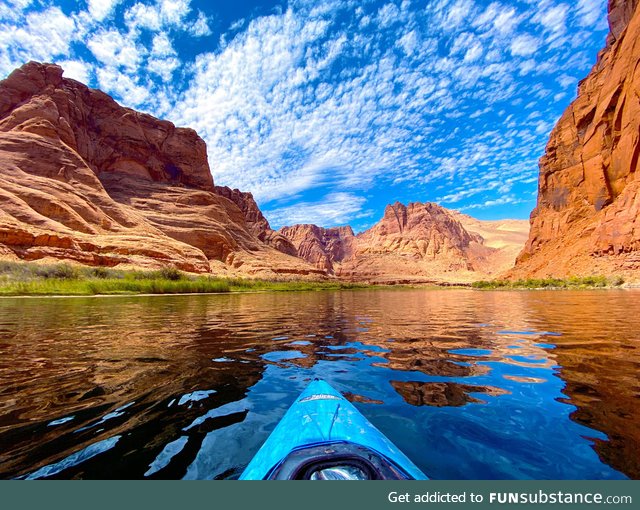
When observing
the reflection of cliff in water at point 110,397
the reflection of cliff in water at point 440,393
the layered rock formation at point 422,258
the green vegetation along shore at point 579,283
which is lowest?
the reflection of cliff in water at point 440,393

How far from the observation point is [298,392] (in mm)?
5090

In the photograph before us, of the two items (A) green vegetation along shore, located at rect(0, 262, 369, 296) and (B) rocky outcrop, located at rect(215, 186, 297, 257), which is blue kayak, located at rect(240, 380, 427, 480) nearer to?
(A) green vegetation along shore, located at rect(0, 262, 369, 296)

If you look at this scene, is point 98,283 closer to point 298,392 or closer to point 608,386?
point 298,392

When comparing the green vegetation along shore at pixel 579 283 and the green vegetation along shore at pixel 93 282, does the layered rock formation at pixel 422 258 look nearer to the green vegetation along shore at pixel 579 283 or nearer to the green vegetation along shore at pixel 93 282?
the green vegetation along shore at pixel 579 283

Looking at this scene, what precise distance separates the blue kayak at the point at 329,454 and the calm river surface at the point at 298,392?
511 mm

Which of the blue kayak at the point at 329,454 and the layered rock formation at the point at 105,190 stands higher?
the layered rock formation at the point at 105,190

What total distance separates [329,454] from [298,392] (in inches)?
107

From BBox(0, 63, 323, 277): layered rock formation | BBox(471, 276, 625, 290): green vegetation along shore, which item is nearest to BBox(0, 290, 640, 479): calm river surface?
BBox(471, 276, 625, 290): green vegetation along shore

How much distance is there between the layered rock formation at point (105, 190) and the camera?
1893 inches

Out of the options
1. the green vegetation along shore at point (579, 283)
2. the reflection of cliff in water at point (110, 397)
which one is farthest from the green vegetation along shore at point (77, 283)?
the green vegetation along shore at point (579, 283)

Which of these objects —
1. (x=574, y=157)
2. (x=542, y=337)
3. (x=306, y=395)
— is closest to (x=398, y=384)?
(x=306, y=395)

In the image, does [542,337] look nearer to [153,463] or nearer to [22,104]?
[153,463]

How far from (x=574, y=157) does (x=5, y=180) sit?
102214 mm

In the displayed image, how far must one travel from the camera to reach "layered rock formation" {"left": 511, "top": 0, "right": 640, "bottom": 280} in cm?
4700
